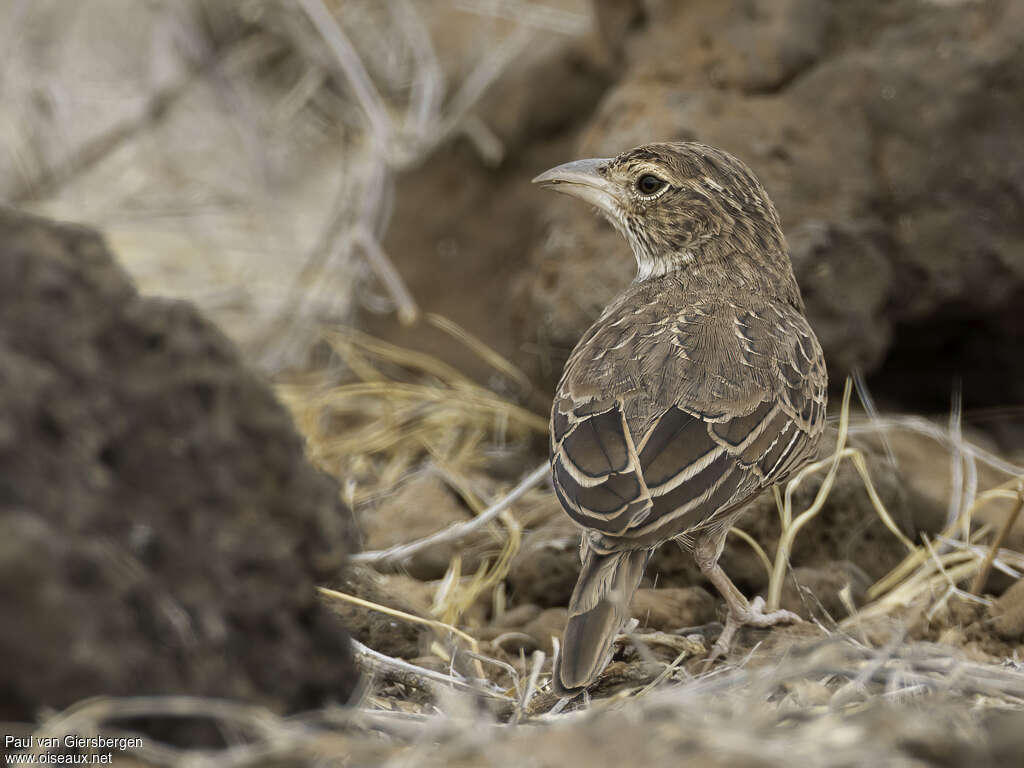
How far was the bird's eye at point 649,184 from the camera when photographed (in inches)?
175

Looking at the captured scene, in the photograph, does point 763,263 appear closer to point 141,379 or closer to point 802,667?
point 802,667

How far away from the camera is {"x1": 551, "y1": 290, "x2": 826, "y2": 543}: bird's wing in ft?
10.8

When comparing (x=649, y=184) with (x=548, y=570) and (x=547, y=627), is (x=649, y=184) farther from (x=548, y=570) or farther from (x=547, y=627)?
(x=547, y=627)

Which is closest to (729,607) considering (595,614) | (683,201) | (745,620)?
(745,620)

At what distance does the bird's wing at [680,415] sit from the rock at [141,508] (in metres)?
0.90

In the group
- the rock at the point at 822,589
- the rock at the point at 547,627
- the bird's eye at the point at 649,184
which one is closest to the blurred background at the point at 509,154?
the bird's eye at the point at 649,184

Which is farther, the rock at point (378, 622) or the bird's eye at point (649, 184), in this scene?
the bird's eye at point (649, 184)

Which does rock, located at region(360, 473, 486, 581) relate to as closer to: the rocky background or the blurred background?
the rocky background

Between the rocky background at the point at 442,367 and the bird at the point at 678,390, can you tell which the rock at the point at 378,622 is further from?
the bird at the point at 678,390

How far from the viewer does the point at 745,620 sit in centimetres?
376

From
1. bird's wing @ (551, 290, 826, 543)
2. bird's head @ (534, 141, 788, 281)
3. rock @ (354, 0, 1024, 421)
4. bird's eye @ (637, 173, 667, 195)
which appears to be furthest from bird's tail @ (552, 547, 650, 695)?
rock @ (354, 0, 1024, 421)

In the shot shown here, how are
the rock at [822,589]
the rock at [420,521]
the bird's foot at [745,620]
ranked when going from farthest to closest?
the rock at [420,521]
the rock at [822,589]
the bird's foot at [745,620]

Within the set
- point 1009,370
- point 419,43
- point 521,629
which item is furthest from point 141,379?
point 419,43

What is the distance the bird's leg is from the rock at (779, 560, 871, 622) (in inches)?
6.1
